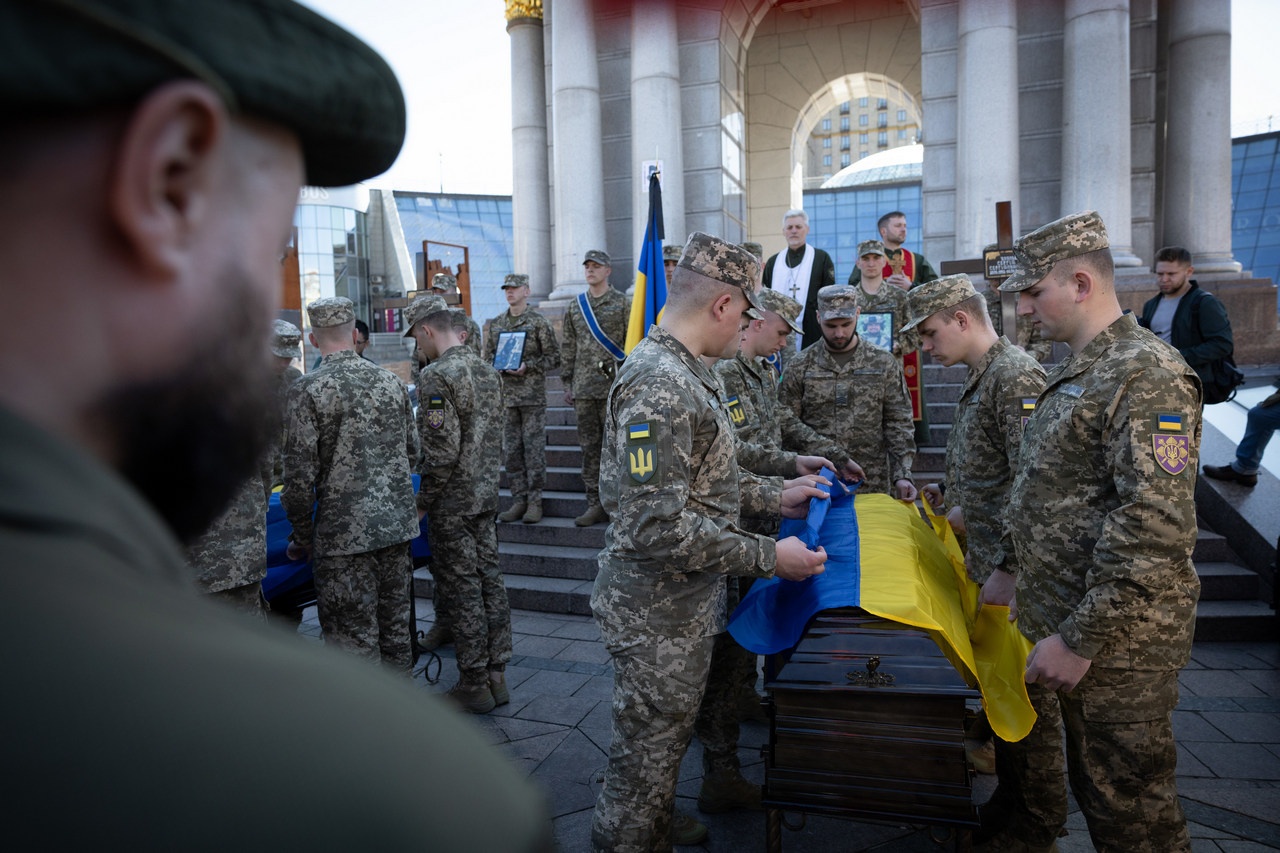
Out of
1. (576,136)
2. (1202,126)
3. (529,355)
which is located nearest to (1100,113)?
(1202,126)

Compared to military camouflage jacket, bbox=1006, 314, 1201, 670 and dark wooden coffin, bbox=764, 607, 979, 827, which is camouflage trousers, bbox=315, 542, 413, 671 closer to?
dark wooden coffin, bbox=764, 607, 979, 827

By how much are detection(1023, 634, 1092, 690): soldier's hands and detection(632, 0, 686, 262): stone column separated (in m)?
8.46

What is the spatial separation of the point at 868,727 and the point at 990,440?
6.08 feet

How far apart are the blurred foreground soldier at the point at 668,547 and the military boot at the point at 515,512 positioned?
487 centimetres

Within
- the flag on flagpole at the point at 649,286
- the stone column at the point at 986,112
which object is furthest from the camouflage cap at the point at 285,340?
the stone column at the point at 986,112

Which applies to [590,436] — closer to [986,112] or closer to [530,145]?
[530,145]

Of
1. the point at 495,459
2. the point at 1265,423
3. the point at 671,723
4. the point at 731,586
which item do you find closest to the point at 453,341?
the point at 495,459

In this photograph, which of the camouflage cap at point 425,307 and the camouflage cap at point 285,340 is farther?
the camouflage cap at point 285,340

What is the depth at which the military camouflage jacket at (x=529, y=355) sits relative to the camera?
25.9 ft

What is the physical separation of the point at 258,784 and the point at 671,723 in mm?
2537

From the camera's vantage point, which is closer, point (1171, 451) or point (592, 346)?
point (1171, 451)

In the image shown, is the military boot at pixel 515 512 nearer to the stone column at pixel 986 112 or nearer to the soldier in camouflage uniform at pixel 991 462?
the soldier in camouflage uniform at pixel 991 462

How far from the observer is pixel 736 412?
4797 mm

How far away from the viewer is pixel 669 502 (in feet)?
8.35
